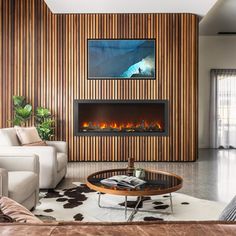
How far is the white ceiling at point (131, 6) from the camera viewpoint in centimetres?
558

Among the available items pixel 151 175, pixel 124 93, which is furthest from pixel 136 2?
pixel 151 175

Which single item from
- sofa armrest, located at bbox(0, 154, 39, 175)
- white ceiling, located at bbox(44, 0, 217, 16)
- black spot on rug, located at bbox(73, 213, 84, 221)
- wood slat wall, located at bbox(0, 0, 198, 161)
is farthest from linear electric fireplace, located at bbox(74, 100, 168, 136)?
black spot on rug, located at bbox(73, 213, 84, 221)

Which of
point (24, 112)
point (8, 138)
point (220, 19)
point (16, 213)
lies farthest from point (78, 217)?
point (220, 19)

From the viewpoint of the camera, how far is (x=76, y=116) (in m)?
6.30

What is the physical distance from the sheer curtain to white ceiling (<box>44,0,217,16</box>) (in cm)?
298

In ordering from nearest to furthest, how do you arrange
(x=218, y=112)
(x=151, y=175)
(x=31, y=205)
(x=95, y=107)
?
(x=31, y=205) < (x=151, y=175) < (x=95, y=107) < (x=218, y=112)

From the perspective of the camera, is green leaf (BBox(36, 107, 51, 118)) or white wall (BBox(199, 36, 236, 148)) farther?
white wall (BBox(199, 36, 236, 148))

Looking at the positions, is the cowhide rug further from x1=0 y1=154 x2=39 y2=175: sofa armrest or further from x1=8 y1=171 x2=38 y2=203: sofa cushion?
x1=0 y1=154 x2=39 y2=175: sofa armrest

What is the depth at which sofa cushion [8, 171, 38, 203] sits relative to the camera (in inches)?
99.1

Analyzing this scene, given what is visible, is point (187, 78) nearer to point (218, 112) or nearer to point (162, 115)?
point (162, 115)

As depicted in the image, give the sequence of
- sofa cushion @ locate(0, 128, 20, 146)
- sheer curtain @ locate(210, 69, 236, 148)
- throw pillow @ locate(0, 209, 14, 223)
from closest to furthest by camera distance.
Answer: throw pillow @ locate(0, 209, 14, 223) → sofa cushion @ locate(0, 128, 20, 146) → sheer curtain @ locate(210, 69, 236, 148)

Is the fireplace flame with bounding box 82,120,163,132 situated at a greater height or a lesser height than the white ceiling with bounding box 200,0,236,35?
lesser

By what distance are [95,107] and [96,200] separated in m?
3.44

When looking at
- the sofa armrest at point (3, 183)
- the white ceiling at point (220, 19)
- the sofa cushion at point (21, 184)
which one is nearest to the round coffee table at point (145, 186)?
the sofa cushion at point (21, 184)
